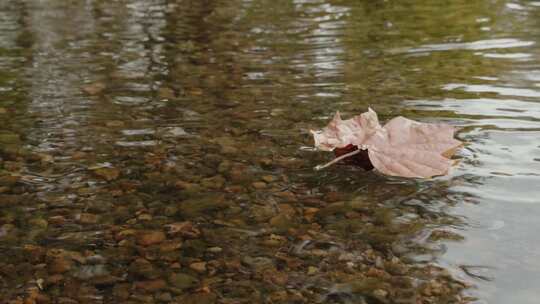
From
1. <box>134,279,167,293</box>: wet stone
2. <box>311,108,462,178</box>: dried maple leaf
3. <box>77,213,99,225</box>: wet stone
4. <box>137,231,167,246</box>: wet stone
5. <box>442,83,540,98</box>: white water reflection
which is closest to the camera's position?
<box>134,279,167,293</box>: wet stone

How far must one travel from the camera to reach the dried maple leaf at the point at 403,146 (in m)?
2.75

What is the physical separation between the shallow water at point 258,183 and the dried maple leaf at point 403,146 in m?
0.06

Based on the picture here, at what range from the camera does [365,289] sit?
6.55 feet

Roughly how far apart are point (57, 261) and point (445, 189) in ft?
4.76

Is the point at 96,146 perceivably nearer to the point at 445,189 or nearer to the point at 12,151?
the point at 12,151

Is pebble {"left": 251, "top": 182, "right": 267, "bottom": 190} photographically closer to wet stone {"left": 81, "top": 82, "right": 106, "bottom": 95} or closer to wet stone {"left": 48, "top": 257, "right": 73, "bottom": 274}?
wet stone {"left": 48, "top": 257, "right": 73, "bottom": 274}

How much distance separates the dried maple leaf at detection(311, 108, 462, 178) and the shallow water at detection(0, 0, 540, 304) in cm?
6

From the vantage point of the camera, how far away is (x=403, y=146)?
284cm

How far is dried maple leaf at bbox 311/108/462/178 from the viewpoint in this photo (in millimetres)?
2754

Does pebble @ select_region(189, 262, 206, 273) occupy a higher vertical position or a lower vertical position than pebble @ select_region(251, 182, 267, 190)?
lower

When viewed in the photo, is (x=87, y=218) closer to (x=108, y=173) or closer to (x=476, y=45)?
(x=108, y=173)

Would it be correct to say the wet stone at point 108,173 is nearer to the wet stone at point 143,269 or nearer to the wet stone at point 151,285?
the wet stone at point 143,269

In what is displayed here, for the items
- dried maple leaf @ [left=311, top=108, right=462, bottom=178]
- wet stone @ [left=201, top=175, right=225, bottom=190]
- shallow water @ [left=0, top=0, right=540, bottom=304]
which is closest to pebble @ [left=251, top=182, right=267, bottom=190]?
shallow water @ [left=0, top=0, right=540, bottom=304]

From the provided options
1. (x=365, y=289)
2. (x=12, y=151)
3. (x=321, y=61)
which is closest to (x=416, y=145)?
(x=365, y=289)
